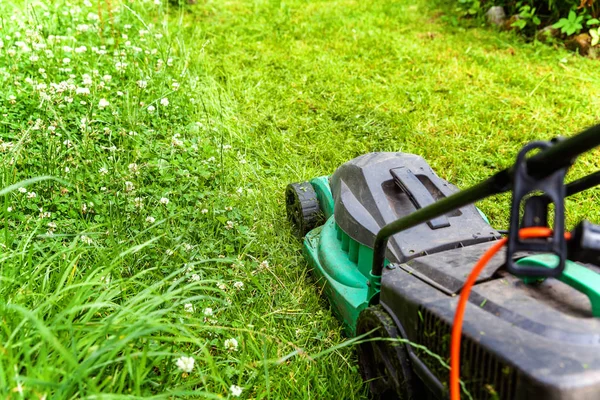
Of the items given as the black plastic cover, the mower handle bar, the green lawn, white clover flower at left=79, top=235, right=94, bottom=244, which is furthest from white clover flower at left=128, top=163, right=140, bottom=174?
the mower handle bar

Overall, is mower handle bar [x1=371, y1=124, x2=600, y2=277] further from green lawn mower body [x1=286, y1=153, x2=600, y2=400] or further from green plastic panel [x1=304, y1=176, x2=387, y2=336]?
green plastic panel [x1=304, y1=176, x2=387, y2=336]

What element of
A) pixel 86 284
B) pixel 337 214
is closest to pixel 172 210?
pixel 337 214

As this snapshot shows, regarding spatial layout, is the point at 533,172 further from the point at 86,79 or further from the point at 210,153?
the point at 86,79

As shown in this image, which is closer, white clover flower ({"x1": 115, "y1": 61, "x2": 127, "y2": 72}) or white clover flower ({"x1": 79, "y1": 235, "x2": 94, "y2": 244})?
white clover flower ({"x1": 79, "y1": 235, "x2": 94, "y2": 244})

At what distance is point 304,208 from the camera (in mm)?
2227

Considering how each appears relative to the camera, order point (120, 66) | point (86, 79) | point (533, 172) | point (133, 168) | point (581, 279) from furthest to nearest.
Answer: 1. point (120, 66)
2. point (86, 79)
3. point (133, 168)
4. point (581, 279)
5. point (533, 172)

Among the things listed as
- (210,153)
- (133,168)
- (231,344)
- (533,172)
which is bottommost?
(231,344)

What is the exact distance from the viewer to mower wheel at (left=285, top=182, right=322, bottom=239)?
2.23 m

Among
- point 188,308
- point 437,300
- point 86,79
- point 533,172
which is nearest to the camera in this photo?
point 533,172

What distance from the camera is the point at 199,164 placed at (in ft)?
8.22

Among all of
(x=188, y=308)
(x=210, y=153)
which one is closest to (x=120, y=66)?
(x=210, y=153)

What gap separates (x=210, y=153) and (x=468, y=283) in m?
A: 1.78

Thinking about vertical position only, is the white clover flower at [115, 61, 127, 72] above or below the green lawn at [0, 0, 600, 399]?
above

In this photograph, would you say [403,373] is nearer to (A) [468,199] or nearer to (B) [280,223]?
(A) [468,199]
